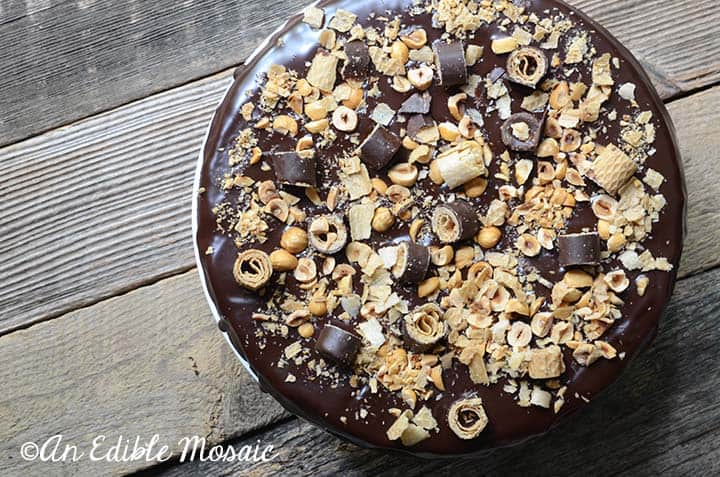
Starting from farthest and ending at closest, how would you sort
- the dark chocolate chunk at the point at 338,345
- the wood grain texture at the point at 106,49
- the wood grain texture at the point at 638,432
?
the wood grain texture at the point at 106,49 → the wood grain texture at the point at 638,432 → the dark chocolate chunk at the point at 338,345

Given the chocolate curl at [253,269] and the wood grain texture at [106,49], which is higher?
the wood grain texture at [106,49]

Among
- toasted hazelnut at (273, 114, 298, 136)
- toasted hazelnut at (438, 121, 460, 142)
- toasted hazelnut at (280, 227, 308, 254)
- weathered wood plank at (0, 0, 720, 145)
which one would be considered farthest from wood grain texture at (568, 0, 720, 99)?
toasted hazelnut at (280, 227, 308, 254)

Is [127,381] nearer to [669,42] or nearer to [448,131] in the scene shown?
[448,131]

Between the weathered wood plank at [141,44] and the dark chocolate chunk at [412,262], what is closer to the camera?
A: the dark chocolate chunk at [412,262]

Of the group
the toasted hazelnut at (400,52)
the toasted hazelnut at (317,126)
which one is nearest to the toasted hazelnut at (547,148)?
the toasted hazelnut at (400,52)

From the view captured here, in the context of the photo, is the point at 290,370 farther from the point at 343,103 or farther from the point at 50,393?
the point at 50,393

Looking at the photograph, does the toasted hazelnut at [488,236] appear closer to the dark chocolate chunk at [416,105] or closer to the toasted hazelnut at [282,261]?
the dark chocolate chunk at [416,105]

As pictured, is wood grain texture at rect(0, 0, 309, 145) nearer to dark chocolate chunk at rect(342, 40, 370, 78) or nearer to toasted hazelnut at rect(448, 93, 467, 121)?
dark chocolate chunk at rect(342, 40, 370, 78)
